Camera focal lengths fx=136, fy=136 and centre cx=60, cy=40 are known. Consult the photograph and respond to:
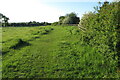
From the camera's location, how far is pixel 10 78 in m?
6.22

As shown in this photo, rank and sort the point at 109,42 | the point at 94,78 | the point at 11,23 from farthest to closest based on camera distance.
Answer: the point at 11,23 < the point at 109,42 < the point at 94,78

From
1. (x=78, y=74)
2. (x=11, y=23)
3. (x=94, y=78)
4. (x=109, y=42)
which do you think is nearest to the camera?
(x=94, y=78)

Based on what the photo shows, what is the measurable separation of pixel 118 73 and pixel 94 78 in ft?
3.83

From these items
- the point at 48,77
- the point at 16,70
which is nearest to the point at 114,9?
the point at 48,77

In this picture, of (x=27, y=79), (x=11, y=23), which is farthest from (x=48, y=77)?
(x=11, y=23)

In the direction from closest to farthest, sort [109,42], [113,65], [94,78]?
[94,78], [113,65], [109,42]

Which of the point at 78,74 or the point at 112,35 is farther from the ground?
the point at 112,35

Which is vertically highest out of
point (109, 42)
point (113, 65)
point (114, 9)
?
point (114, 9)

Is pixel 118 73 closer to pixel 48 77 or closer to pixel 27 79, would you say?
pixel 48 77

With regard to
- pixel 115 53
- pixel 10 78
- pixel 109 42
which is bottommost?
pixel 10 78

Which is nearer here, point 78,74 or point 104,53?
point 78,74

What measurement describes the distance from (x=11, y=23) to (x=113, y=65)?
3237 inches

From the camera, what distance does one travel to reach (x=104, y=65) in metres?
7.17

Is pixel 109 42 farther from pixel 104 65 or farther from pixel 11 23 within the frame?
pixel 11 23
